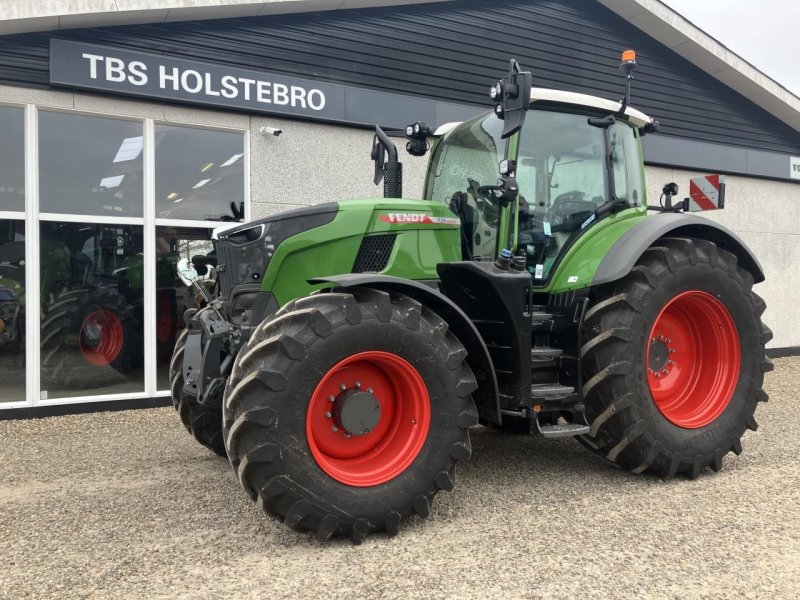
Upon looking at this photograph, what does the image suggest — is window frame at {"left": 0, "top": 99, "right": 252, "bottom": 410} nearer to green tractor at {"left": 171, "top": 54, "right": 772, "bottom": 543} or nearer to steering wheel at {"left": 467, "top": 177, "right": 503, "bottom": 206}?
green tractor at {"left": 171, "top": 54, "right": 772, "bottom": 543}

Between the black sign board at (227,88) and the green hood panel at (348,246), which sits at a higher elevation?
the black sign board at (227,88)

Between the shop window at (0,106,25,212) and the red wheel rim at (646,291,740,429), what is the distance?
6.01 metres

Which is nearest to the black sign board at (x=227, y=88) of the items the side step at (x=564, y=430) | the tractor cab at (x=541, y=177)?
the tractor cab at (x=541, y=177)

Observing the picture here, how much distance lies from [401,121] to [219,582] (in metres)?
6.45

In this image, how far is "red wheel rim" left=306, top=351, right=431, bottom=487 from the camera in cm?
335

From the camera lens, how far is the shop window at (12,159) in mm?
6570

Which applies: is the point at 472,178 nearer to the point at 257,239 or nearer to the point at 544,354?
the point at 544,354

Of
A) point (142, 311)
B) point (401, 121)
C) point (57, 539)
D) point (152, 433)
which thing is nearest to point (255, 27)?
point (401, 121)

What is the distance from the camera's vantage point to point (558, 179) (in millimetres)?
4477

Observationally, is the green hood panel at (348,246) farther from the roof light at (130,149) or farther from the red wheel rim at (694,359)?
the roof light at (130,149)

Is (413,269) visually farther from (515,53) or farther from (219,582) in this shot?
(515,53)

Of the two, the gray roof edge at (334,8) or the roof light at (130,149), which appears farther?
the roof light at (130,149)

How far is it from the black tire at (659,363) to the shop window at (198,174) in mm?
4792

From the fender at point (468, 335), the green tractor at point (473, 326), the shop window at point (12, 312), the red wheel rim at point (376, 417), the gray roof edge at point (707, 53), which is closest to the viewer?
the green tractor at point (473, 326)
